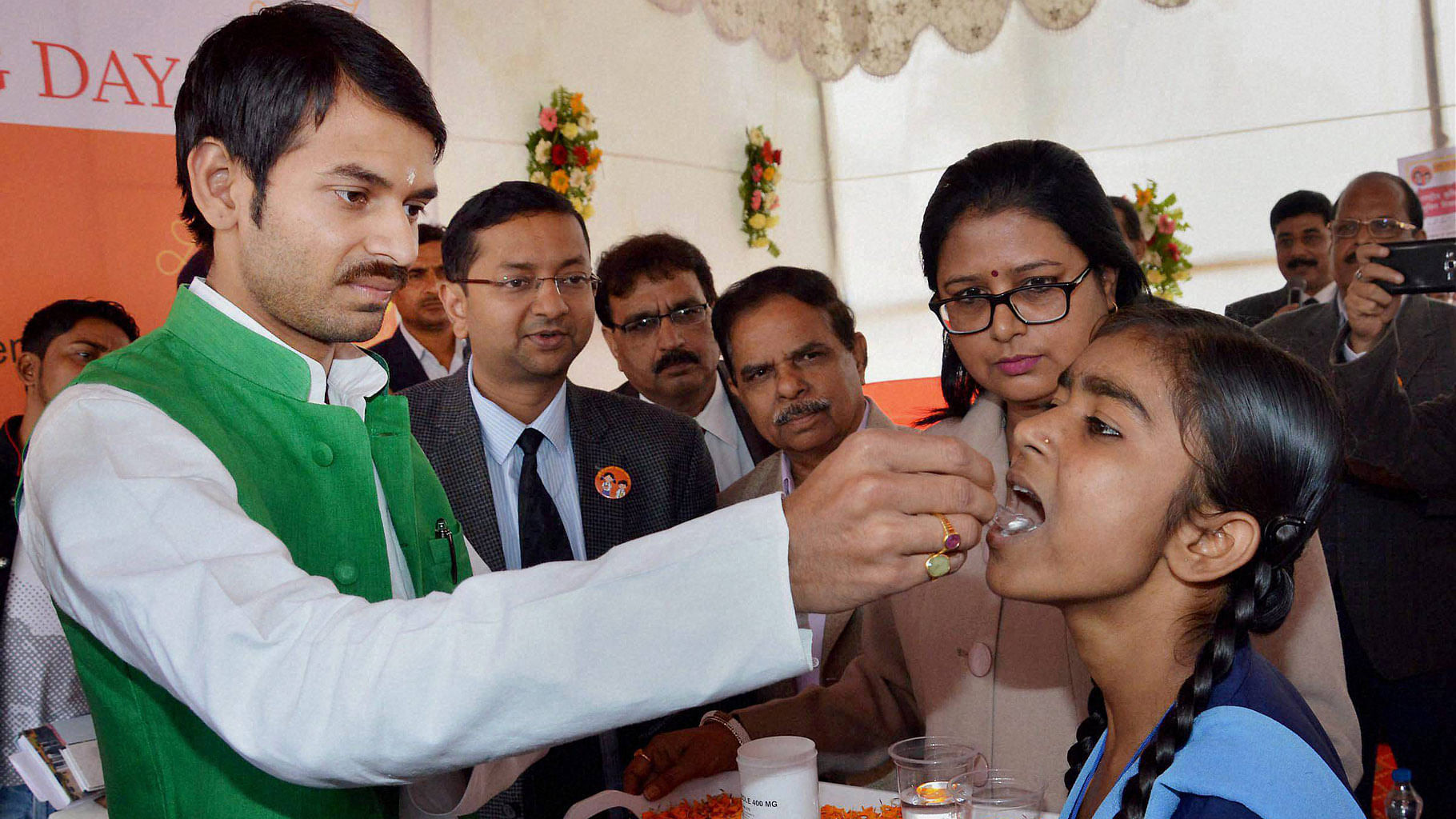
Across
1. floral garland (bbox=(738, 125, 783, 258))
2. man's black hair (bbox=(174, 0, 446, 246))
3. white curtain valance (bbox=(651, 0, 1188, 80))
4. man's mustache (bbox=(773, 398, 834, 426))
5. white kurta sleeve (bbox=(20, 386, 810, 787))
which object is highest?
white curtain valance (bbox=(651, 0, 1188, 80))

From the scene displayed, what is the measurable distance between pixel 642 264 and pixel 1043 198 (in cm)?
198

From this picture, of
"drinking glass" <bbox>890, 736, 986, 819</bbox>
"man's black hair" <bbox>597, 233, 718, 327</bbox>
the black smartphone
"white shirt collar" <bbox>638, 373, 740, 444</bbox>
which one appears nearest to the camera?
"drinking glass" <bbox>890, 736, 986, 819</bbox>

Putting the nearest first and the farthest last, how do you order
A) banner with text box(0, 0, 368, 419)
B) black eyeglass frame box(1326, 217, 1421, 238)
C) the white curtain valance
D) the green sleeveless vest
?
the green sleeveless vest, banner with text box(0, 0, 368, 419), black eyeglass frame box(1326, 217, 1421, 238), the white curtain valance

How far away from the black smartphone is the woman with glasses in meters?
1.67

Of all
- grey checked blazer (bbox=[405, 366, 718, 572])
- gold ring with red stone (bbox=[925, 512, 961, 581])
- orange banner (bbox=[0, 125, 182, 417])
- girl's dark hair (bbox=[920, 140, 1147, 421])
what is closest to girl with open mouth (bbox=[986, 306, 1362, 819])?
gold ring with red stone (bbox=[925, 512, 961, 581])

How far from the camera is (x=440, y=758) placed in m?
0.89

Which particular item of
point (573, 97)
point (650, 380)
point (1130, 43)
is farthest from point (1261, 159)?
point (650, 380)

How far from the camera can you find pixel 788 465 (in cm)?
309

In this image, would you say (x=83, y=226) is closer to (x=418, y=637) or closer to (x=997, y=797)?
(x=418, y=637)

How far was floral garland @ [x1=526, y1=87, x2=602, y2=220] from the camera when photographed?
618 centimetres

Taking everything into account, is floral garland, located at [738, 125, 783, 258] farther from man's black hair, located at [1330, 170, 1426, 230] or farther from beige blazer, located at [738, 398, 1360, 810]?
beige blazer, located at [738, 398, 1360, 810]

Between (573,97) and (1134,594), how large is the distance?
18.0 ft

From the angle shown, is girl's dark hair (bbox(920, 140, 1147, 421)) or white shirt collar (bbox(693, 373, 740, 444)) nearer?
girl's dark hair (bbox(920, 140, 1147, 421))

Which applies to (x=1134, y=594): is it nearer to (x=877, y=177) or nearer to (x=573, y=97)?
(x=573, y=97)
